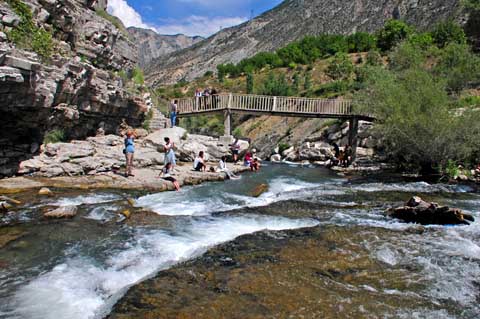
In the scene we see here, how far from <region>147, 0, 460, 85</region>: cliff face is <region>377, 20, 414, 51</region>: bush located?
15.3 meters

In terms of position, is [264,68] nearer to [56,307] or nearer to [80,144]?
[80,144]

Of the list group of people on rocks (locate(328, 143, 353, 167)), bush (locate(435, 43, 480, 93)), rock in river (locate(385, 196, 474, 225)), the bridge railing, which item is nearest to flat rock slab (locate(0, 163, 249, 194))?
rock in river (locate(385, 196, 474, 225))

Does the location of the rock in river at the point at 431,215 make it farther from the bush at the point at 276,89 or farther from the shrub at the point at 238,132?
the bush at the point at 276,89

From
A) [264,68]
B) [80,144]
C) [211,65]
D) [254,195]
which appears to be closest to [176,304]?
[254,195]

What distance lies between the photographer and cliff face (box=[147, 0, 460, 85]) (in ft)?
244

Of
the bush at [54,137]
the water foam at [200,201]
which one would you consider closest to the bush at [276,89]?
the water foam at [200,201]

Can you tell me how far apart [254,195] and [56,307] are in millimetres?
8941

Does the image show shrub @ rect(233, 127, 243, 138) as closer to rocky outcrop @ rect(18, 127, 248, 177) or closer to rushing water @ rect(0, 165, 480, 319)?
rocky outcrop @ rect(18, 127, 248, 177)

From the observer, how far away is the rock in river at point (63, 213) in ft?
28.6

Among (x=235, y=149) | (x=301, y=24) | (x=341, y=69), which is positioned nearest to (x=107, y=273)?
(x=235, y=149)

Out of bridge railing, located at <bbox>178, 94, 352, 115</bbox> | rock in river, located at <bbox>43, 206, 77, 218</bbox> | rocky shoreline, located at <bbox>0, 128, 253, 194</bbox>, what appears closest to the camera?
rock in river, located at <bbox>43, 206, 77, 218</bbox>

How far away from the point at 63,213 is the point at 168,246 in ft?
10.6

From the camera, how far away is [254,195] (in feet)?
43.7

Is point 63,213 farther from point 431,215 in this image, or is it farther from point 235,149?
point 235,149
